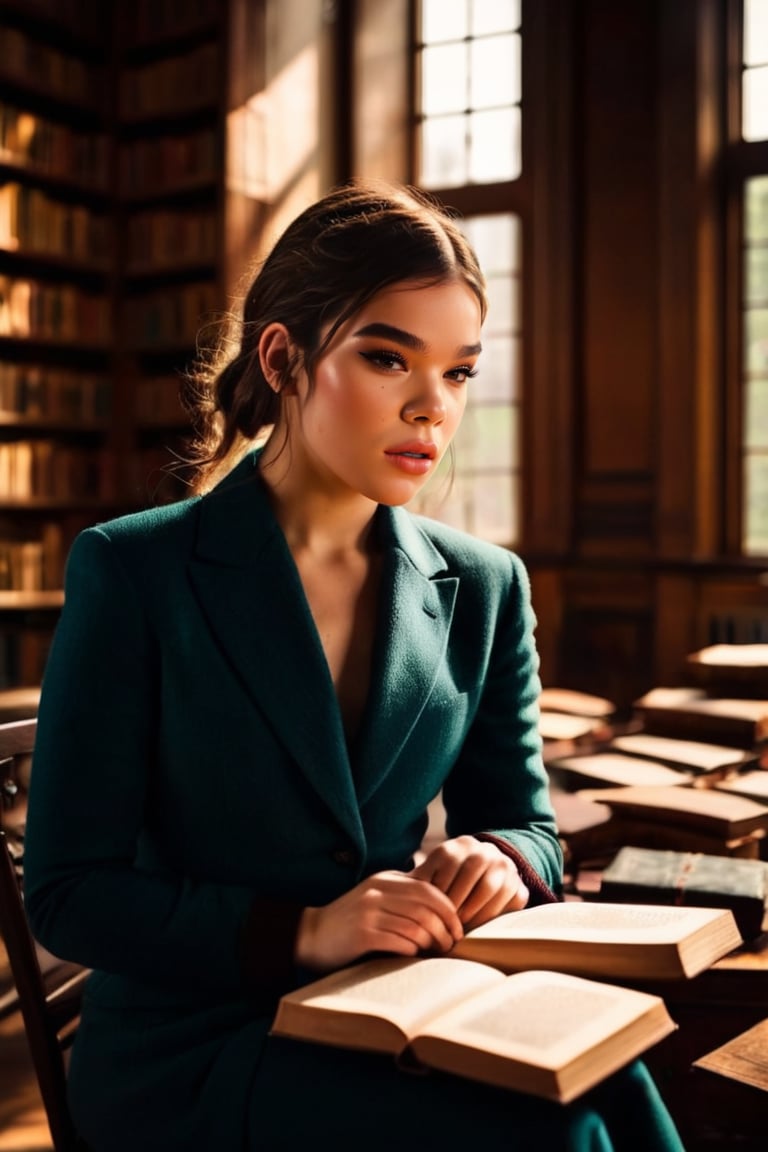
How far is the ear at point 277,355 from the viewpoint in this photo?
1330 millimetres

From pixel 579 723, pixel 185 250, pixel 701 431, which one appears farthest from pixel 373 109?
pixel 579 723

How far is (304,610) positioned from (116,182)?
5.43 meters

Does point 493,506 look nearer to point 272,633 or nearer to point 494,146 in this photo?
point 494,146

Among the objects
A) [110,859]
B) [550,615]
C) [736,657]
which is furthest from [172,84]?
[110,859]

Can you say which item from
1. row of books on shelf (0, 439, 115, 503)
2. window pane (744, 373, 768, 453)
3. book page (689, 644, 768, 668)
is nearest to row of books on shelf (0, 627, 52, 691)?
row of books on shelf (0, 439, 115, 503)

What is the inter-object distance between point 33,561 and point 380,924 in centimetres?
513

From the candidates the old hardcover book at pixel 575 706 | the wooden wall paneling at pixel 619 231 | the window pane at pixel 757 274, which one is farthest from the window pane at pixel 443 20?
the old hardcover book at pixel 575 706

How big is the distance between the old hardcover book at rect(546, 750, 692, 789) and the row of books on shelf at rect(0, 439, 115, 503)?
402cm

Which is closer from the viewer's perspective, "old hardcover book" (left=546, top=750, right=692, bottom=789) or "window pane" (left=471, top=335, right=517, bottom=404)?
"old hardcover book" (left=546, top=750, right=692, bottom=789)

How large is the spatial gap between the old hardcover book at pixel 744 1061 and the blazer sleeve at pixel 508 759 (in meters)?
0.24

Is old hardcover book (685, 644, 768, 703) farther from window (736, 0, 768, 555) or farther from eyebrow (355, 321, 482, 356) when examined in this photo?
window (736, 0, 768, 555)

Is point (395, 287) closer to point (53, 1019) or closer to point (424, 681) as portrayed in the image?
point (424, 681)

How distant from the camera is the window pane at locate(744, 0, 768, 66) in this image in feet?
18.0

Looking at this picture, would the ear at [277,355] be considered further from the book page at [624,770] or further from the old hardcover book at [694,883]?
the book page at [624,770]
